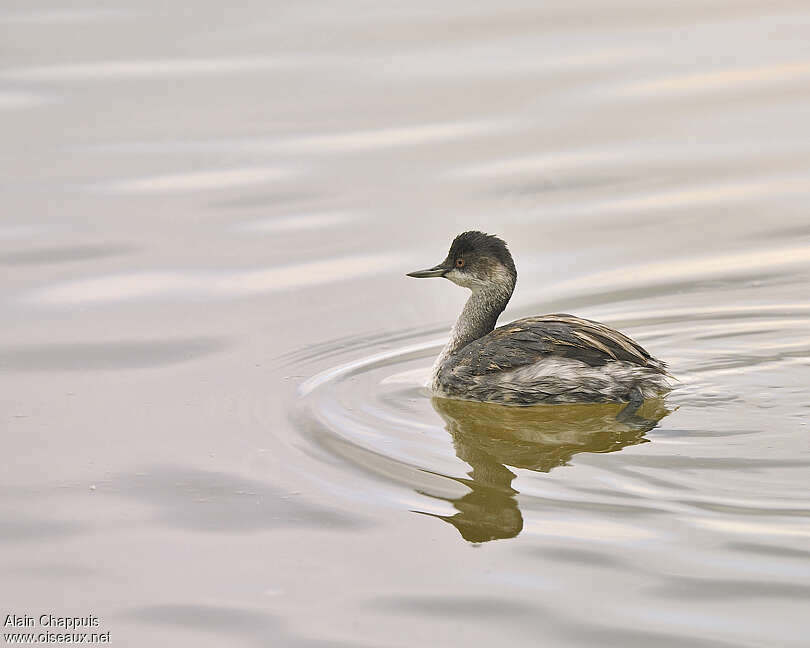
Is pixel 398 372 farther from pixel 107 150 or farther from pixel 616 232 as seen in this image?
pixel 107 150

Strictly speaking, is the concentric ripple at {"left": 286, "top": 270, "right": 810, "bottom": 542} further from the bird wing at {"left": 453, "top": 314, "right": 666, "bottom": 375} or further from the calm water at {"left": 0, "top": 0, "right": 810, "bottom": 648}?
the bird wing at {"left": 453, "top": 314, "right": 666, "bottom": 375}

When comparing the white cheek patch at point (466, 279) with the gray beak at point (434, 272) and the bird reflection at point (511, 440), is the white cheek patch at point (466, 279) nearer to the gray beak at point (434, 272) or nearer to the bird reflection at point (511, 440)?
the gray beak at point (434, 272)

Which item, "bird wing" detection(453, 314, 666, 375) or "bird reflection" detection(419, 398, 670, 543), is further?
"bird wing" detection(453, 314, 666, 375)

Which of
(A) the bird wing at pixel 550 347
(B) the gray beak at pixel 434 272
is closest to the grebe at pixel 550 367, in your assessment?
(A) the bird wing at pixel 550 347

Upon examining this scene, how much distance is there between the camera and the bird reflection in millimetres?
6109

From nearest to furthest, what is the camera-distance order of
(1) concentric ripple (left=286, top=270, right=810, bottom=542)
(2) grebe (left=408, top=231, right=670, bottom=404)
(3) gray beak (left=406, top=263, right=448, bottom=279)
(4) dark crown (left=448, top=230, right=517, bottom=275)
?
(1) concentric ripple (left=286, top=270, right=810, bottom=542) → (2) grebe (left=408, top=231, right=670, bottom=404) → (4) dark crown (left=448, top=230, right=517, bottom=275) → (3) gray beak (left=406, top=263, right=448, bottom=279)

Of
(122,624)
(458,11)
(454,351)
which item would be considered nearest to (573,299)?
(454,351)

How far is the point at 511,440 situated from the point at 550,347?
0.68 meters

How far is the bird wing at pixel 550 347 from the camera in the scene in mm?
7555

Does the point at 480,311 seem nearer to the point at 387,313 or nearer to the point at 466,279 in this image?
the point at 466,279

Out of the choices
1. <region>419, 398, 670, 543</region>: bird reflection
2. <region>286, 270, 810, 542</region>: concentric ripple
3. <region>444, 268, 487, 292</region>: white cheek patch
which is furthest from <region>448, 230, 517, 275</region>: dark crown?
<region>419, 398, 670, 543</region>: bird reflection

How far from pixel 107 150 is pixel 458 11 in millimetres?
4213

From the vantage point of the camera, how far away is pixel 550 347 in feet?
25.0

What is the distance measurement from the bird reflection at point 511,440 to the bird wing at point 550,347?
0.22 meters
